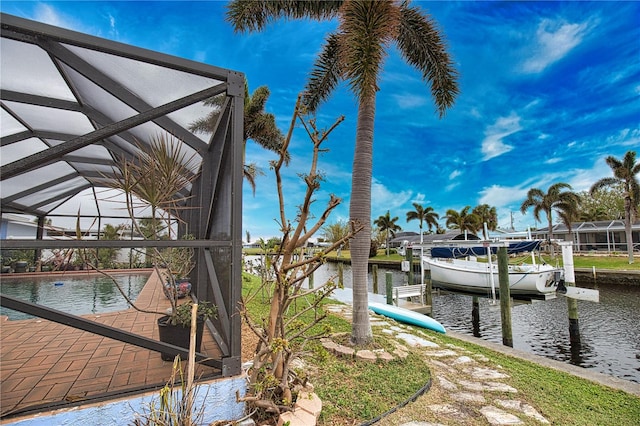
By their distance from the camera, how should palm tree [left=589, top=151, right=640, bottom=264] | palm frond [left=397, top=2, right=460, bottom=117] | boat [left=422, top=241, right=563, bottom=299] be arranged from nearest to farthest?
palm frond [left=397, top=2, right=460, bottom=117], boat [left=422, top=241, right=563, bottom=299], palm tree [left=589, top=151, right=640, bottom=264]

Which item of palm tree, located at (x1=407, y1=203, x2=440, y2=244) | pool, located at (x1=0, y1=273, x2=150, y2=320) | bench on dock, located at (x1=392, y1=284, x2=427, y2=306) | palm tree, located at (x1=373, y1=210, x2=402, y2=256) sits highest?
palm tree, located at (x1=407, y1=203, x2=440, y2=244)

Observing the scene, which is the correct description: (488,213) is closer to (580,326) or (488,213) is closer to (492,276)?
(492,276)

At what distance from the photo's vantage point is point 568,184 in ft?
95.3

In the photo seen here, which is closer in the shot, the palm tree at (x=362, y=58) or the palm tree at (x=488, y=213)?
the palm tree at (x=362, y=58)

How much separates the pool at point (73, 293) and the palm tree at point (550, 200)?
33.1 m

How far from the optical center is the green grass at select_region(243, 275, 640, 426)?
3033 mm

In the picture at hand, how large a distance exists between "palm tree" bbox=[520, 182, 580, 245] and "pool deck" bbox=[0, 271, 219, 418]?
33837mm

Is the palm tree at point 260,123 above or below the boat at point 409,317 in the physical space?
above

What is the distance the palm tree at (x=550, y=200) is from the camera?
2884 centimetres

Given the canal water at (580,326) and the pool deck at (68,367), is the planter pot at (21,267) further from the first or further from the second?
the canal water at (580,326)

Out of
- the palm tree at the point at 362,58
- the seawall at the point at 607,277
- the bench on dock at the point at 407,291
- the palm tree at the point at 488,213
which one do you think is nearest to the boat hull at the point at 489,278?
the bench on dock at the point at 407,291

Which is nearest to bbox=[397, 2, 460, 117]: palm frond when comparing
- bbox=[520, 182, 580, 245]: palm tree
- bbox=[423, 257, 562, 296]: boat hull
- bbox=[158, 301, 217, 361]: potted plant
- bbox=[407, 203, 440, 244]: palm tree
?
bbox=[158, 301, 217, 361]: potted plant

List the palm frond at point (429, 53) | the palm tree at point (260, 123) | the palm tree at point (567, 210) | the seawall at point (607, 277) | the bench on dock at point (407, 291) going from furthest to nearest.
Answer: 1. the palm tree at point (567, 210)
2. the seawall at point (607, 277)
3. the palm tree at point (260, 123)
4. the bench on dock at point (407, 291)
5. the palm frond at point (429, 53)

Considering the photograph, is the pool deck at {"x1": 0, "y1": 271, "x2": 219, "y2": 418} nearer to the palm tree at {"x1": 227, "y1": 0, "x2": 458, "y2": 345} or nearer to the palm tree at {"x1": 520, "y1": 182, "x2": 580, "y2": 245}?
the palm tree at {"x1": 227, "y1": 0, "x2": 458, "y2": 345}
